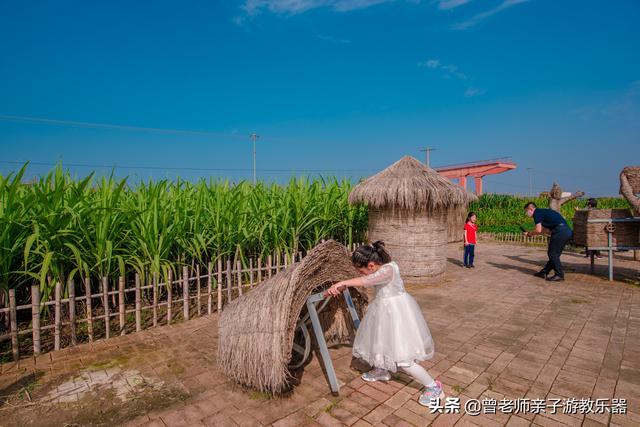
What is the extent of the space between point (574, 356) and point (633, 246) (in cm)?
471

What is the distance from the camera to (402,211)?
6785 mm

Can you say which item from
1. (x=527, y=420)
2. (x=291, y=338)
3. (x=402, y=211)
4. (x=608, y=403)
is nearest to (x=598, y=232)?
(x=402, y=211)

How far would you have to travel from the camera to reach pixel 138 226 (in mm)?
4750

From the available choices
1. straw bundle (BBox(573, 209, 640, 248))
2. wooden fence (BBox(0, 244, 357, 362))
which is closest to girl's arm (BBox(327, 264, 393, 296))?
wooden fence (BBox(0, 244, 357, 362))

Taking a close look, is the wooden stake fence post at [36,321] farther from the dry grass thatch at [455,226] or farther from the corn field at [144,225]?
the dry grass thatch at [455,226]

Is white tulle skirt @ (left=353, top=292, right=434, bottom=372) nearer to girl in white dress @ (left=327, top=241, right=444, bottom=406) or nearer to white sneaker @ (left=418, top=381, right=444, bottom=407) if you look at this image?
girl in white dress @ (left=327, top=241, right=444, bottom=406)

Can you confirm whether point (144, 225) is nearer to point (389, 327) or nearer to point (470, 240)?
point (389, 327)

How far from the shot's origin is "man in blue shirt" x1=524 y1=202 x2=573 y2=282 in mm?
6906

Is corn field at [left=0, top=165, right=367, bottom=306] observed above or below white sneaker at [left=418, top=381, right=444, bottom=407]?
above

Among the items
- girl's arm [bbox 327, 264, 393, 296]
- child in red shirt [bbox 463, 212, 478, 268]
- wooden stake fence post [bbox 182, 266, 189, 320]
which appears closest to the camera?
girl's arm [bbox 327, 264, 393, 296]

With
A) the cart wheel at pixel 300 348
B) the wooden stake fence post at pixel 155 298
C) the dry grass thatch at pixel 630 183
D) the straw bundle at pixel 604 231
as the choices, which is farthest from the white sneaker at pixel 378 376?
the dry grass thatch at pixel 630 183

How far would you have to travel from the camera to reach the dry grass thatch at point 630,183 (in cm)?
645

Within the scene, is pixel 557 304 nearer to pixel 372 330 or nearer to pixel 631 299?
pixel 631 299

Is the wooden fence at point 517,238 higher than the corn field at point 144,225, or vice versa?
the corn field at point 144,225
